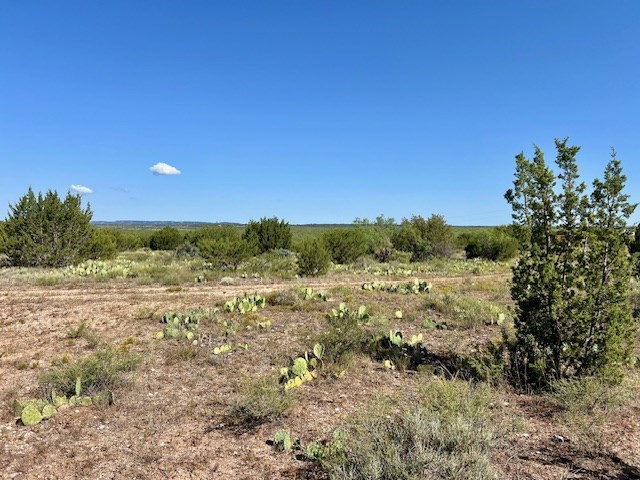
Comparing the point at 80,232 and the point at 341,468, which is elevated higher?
the point at 80,232

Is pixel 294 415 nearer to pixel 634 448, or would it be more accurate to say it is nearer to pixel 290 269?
pixel 634 448

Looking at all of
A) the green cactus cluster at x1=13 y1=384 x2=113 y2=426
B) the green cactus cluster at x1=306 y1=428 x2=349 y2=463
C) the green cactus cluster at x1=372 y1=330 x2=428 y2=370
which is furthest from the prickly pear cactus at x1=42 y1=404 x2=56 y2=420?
the green cactus cluster at x1=372 y1=330 x2=428 y2=370

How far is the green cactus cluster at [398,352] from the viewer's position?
25.7 ft

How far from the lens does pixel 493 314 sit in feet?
38.6

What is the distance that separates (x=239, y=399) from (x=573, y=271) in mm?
4739

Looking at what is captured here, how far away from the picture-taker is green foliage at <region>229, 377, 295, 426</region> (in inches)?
224

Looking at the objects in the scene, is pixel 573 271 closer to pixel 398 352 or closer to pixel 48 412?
pixel 398 352

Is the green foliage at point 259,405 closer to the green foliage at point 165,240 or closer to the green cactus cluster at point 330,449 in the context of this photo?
the green cactus cluster at point 330,449

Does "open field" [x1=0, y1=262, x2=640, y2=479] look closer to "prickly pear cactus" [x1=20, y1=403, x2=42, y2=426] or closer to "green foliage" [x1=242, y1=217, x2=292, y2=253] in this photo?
"prickly pear cactus" [x1=20, y1=403, x2=42, y2=426]

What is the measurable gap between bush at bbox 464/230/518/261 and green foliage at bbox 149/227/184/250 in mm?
26013

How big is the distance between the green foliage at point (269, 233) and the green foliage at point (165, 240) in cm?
1090

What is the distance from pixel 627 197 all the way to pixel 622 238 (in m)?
0.57

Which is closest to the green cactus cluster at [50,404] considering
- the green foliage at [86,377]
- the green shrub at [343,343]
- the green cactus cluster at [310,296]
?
the green foliage at [86,377]

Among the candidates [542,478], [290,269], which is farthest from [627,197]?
[290,269]
